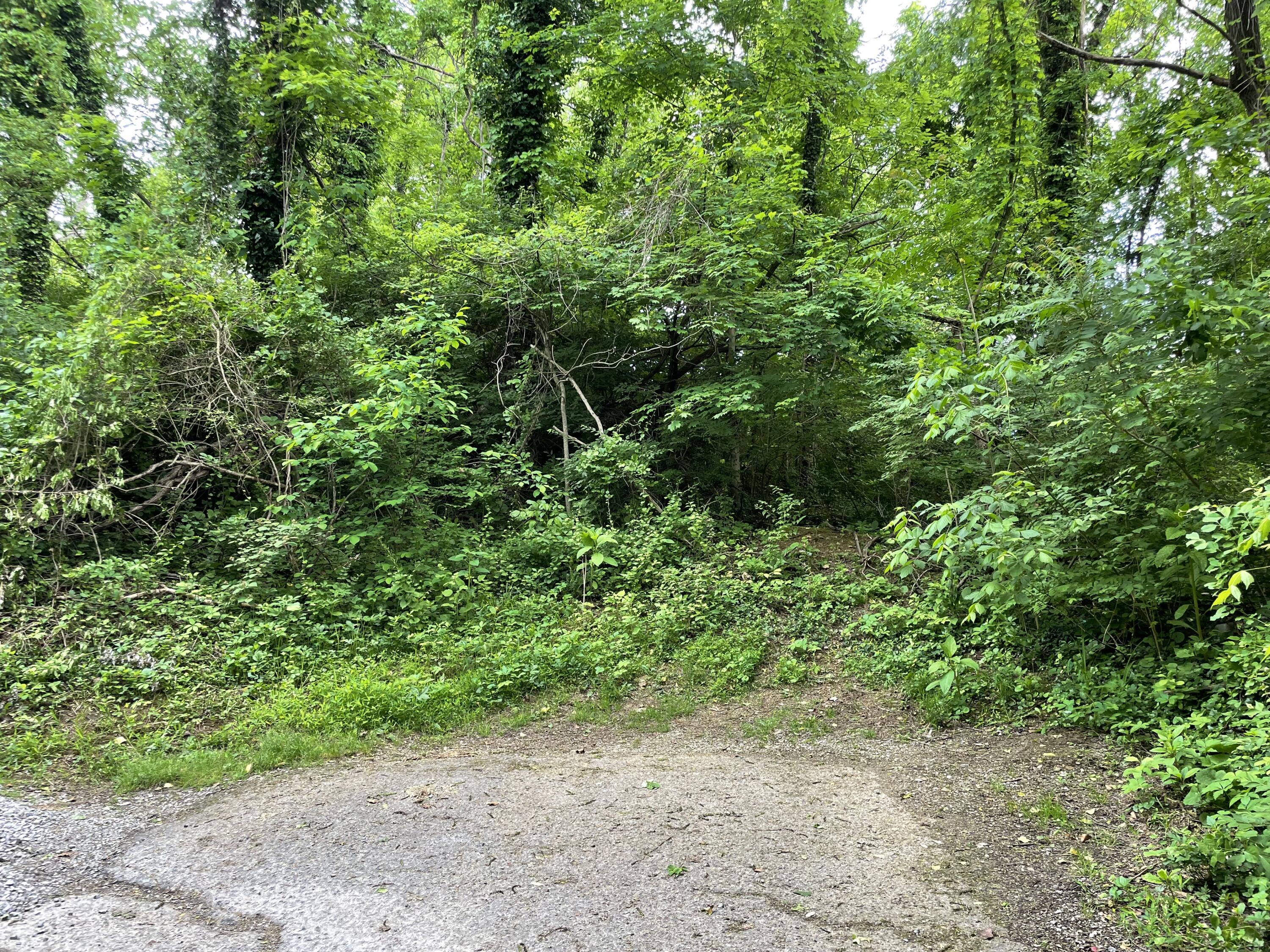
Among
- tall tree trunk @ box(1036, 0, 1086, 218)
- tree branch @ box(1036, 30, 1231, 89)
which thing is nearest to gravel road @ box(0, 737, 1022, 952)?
tree branch @ box(1036, 30, 1231, 89)

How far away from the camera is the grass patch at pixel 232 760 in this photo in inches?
184

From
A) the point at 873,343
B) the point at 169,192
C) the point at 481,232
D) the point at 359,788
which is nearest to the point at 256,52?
the point at 169,192

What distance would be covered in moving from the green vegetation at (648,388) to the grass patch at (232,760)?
29 mm

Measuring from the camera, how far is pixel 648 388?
10.5 meters

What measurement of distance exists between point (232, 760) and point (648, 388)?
7.29 meters

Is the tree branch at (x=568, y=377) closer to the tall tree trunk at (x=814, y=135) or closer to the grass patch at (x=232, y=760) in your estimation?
the grass patch at (x=232, y=760)

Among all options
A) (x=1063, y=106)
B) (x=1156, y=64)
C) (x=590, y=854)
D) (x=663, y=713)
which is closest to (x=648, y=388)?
(x=663, y=713)

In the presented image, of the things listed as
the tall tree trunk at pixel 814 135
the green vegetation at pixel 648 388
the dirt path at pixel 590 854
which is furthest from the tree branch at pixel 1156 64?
the dirt path at pixel 590 854

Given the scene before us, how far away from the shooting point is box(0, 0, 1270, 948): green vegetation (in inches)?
183

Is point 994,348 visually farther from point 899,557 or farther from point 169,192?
point 169,192

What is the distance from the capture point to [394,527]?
829 centimetres

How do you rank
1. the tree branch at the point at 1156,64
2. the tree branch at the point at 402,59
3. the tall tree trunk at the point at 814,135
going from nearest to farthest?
1. the tree branch at the point at 1156,64
2. the tall tree trunk at the point at 814,135
3. the tree branch at the point at 402,59

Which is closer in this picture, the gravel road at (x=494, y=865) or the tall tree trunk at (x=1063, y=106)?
the gravel road at (x=494, y=865)

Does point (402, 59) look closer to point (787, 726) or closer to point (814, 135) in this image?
point (814, 135)
